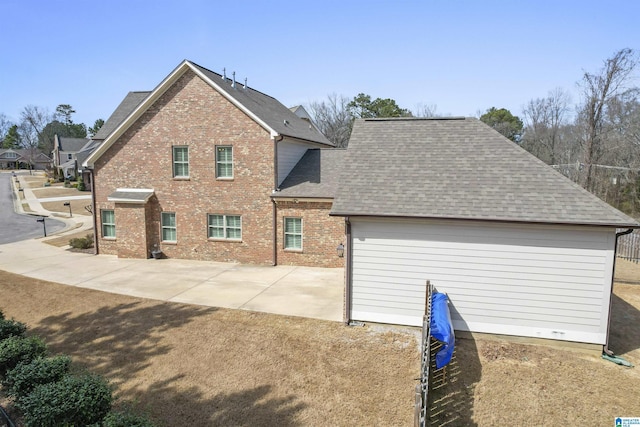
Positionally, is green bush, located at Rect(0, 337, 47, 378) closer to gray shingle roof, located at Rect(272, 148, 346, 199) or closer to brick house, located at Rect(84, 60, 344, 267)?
brick house, located at Rect(84, 60, 344, 267)

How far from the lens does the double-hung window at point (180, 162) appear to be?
1859cm

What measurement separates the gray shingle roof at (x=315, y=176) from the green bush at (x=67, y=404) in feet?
37.7

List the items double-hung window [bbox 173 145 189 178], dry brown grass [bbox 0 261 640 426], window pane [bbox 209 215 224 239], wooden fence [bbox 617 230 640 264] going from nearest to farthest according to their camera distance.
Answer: dry brown grass [bbox 0 261 640 426], window pane [bbox 209 215 224 239], double-hung window [bbox 173 145 189 178], wooden fence [bbox 617 230 640 264]

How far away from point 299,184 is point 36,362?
12.1m

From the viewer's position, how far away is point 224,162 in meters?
18.1

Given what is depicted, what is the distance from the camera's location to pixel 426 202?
34.0 ft

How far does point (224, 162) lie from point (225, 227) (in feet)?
9.91

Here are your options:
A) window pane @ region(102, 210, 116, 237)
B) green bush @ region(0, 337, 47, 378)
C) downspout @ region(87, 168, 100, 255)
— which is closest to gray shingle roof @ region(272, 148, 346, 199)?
window pane @ region(102, 210, 116, 237)

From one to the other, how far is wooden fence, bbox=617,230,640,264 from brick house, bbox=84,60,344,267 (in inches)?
595

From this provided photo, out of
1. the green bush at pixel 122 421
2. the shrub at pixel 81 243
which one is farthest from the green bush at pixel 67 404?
the shrub at pixel 81 243

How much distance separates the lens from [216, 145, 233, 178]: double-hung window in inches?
709

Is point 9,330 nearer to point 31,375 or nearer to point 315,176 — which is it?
point 31,375

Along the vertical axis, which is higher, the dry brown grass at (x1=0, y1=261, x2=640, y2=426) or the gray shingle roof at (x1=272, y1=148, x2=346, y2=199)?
the gray shingle roof at (x1=272, y1=148, x2=346, y2=199)

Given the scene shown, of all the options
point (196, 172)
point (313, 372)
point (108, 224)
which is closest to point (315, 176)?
point (196, 172)
